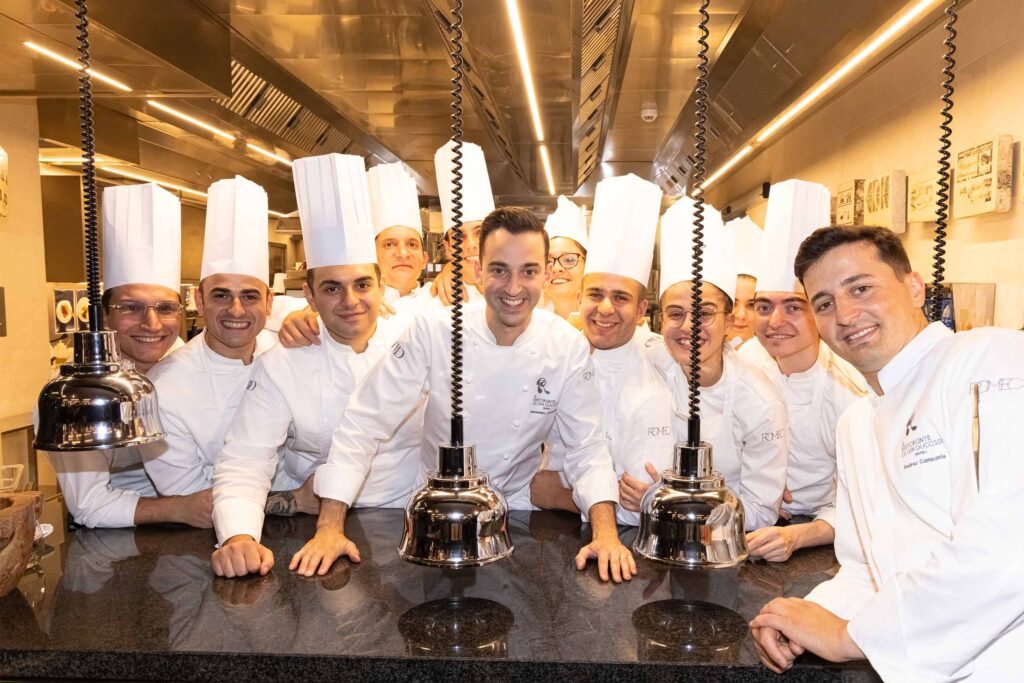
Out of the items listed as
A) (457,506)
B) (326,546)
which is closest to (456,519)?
(457,506)

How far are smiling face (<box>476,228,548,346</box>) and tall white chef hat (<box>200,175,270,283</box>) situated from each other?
2.56ft

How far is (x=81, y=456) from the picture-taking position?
1.75 meters

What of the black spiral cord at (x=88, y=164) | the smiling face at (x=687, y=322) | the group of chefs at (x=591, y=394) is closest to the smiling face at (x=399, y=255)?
the group of chefs at (x=591, y=394)

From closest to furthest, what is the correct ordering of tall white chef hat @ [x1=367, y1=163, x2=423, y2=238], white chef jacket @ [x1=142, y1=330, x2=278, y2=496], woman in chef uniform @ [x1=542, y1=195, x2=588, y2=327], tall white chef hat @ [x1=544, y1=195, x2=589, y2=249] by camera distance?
white chef jacket @ [x1=142, y1=330, x2=278, y2=496], tall white chef hat @ [x1=367, y1=163, x2=423, y2=238], woman in chef uniform @ [x1=542, y1=195, x2=588, y2=327], tall white chef hat @ [x1=544, y1=195, x2=589, y2=249]

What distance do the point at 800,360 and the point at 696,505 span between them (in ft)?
4.74

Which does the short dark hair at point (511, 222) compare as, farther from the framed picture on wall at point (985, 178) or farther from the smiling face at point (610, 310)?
the framed picture on wall at point (985, 178)

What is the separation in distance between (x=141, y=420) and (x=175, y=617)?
35 cm

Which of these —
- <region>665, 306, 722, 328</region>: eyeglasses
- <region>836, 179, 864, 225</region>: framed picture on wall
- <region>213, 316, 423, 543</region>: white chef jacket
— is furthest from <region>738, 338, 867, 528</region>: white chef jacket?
<region>836, 179, 864, 225</region>: framed picture on wall

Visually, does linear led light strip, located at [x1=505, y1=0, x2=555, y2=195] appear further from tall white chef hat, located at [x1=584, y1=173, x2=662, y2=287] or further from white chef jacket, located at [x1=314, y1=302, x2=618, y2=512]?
white chef jacket, located at [x1=314, y1=302, x2=618, y2=512]

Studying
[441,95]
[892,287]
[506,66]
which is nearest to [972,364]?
[892,287]

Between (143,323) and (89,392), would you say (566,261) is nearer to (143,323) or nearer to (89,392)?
(143,323)

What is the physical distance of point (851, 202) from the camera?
4293 millimetres

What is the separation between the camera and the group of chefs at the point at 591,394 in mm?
1169

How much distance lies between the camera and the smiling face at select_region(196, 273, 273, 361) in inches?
80.7
